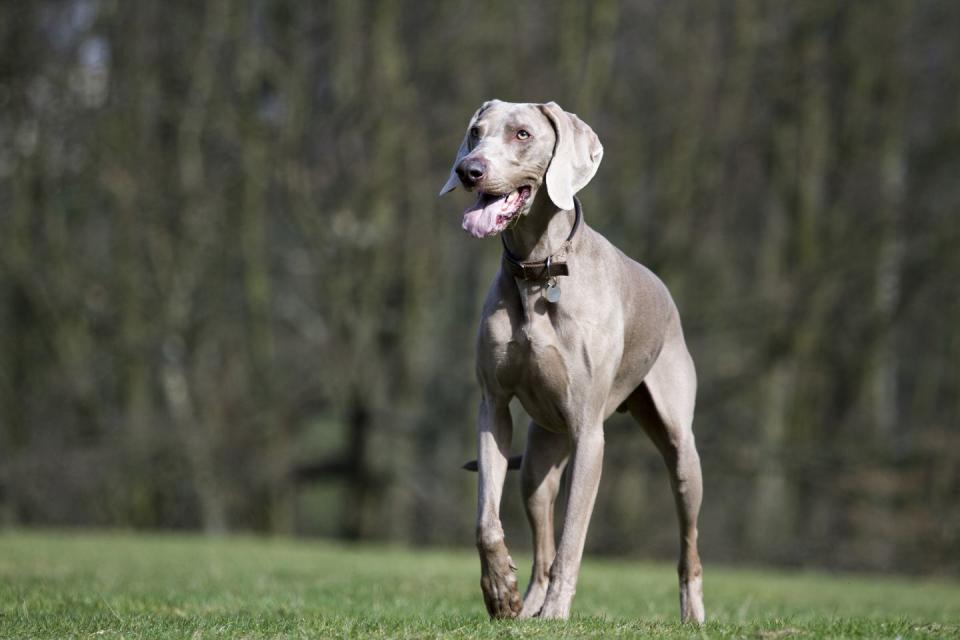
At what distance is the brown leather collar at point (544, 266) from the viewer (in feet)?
18.0

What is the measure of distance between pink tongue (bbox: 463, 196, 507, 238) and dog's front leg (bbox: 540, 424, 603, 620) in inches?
38.8

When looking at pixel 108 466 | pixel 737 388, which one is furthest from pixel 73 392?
pixel 737 388

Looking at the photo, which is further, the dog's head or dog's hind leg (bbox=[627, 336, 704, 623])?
dog's hind leg (bbox=[627, 336, 704, 623])

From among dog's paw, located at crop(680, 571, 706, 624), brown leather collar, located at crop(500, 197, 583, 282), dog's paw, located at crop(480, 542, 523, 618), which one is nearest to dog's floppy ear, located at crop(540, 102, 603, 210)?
brown leather collar, located at crop(500, 197, 583, 282)

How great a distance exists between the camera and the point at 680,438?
6.25 meters

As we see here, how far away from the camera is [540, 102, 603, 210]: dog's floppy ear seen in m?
5.42

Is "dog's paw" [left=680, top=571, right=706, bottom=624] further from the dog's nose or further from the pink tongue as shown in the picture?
the dog's nose

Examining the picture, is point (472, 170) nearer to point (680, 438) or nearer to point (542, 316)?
point (542, 316)

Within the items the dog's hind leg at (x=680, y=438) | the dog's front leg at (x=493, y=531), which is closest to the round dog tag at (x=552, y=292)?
the dog's front leg at (x=493, y=531)

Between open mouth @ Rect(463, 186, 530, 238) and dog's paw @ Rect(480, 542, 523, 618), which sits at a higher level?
open mouth @ Rect(463, 186, 530, 238)

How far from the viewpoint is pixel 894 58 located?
20.4 metres

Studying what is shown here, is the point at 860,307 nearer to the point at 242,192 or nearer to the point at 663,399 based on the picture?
the point at 242,192

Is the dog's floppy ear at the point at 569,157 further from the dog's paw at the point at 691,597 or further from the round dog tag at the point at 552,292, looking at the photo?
the dog's paw at the point at 691,597

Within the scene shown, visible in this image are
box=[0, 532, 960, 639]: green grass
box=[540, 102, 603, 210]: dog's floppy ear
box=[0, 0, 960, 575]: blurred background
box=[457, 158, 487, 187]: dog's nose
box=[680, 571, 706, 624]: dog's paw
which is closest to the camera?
box=[0, 532, 960, 639]: green grass
